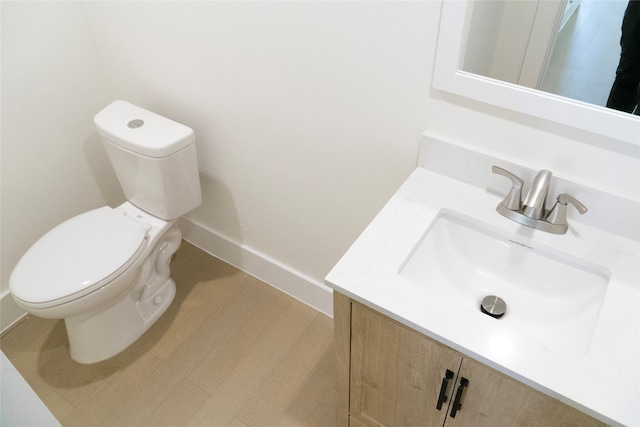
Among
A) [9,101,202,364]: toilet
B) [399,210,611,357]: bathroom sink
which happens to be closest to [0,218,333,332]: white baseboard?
[9,101,202,364]: toilet

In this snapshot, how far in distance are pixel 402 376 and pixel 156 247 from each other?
3.71 ft

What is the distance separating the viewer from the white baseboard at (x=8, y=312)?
195 centimetres

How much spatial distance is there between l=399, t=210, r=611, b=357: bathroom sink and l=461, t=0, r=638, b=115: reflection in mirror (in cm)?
34

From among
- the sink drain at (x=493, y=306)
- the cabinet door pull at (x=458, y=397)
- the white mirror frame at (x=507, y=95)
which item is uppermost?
the white mirror frame at (x=507, y=95)

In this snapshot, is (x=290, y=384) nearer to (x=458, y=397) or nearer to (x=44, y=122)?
(x=458, y=397)

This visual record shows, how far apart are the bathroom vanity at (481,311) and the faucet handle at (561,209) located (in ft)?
0.13

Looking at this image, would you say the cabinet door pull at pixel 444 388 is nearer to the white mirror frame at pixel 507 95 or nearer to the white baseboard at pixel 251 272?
the white mirror frame at pixel 507 95

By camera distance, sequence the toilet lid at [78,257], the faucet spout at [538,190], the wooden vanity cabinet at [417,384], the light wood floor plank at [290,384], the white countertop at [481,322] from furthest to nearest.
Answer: the light wood floor plank at [290,384] < the toilet lid at [78,257] < the faucet spout at [538,190] < the wooden vanity cabinet at [417,384] < the white countertop at [481,322]

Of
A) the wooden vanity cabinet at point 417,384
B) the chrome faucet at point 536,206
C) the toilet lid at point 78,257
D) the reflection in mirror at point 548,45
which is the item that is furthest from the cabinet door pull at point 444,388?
the toilet lid at point 78,257

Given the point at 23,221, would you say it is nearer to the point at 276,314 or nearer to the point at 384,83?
the point at 276,314

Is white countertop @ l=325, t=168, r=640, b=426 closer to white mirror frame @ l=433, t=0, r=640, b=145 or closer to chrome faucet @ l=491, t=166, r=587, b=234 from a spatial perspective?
chrome faucet @ l=491, t=166, r=587, b=234

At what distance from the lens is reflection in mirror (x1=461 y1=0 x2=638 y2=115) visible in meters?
1.04

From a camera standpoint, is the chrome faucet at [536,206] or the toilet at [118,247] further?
the toilet at [118,247]

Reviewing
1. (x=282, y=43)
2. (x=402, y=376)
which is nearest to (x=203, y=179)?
(x=282, y=43)
